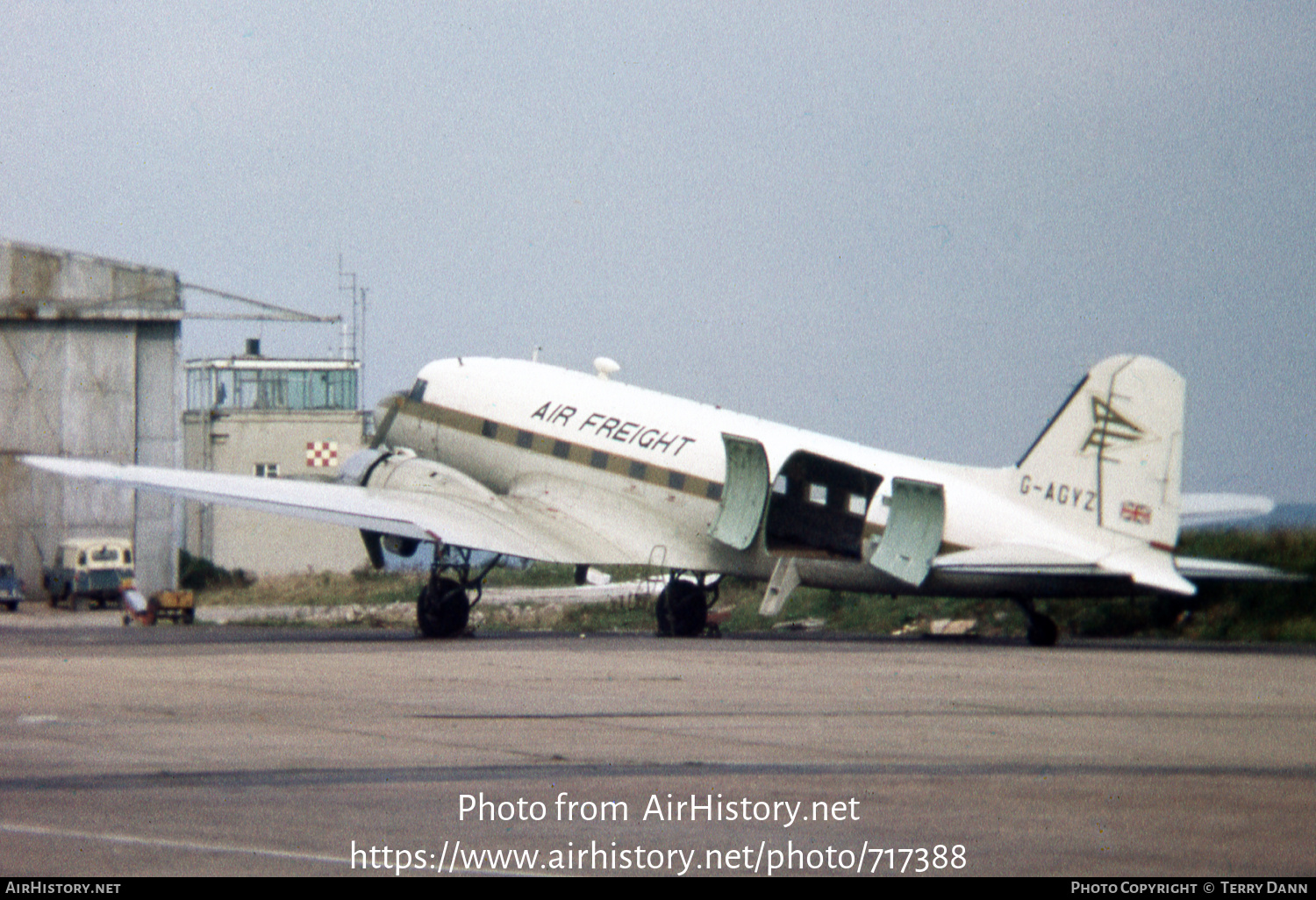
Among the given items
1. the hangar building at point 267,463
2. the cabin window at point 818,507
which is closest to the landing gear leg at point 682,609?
the cabin window at point 818,507

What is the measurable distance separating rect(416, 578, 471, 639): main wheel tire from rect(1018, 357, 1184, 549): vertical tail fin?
9.47m

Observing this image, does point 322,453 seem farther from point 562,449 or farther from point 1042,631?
point 1042,631

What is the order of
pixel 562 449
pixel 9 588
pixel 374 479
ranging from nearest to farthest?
pixel 562 449
pixel 374 479
pixel 9 588

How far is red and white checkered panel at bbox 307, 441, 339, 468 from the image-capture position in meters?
69.7

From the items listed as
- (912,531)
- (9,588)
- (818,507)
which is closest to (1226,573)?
(912,531)

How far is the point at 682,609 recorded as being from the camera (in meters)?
27.2

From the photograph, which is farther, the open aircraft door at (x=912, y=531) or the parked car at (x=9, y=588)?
the parked car at (x=9, y=588)

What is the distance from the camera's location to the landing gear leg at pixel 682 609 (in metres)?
27.2

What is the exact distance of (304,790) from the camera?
31.2 feet

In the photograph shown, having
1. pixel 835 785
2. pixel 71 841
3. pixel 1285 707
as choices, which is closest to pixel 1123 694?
pixel 1285 707

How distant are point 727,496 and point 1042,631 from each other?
5475mm

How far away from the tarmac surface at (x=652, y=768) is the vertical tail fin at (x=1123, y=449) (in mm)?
3431

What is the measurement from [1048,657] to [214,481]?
13.1 m

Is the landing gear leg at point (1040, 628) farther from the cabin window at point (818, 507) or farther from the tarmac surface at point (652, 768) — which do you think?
the tarmac surface at point (652, 768)
